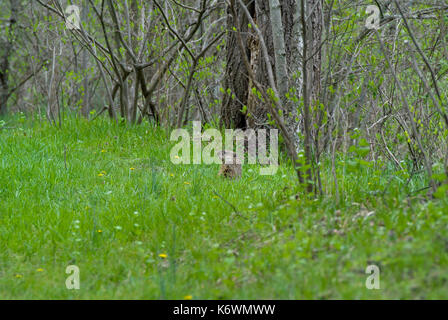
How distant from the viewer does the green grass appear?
3061 millimetres

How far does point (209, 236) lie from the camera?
13.0 ft

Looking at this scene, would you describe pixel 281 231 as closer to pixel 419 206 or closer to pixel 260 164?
pixel 419 206

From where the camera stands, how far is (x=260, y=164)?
6148 millimetres

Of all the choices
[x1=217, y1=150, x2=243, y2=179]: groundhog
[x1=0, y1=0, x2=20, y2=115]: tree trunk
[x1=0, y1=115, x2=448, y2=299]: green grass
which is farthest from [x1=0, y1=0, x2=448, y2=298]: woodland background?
[x1=0, y1=0, x2=20, y2=115]: tree trunk

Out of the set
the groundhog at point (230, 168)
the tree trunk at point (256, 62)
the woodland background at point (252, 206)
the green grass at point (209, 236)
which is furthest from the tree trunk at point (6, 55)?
the groundhog at point (230, 168)

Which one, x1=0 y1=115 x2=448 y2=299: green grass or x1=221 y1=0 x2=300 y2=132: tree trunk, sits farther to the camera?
x1=221 y1=0 x2=300 y2=132: tree trunk

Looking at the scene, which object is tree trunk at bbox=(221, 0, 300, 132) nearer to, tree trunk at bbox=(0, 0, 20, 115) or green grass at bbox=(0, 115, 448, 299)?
green grass at bbox=(0, 115, 448, 299)

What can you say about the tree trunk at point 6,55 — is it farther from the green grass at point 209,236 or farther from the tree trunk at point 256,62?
the green grass at point 209,236

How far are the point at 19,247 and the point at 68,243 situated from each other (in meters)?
0.42

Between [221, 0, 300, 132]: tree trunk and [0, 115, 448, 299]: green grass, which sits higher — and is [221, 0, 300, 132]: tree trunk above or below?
above

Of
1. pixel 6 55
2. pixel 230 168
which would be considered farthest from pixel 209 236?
pixel 6 55

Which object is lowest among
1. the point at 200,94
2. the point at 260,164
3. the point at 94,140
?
the point at 260,164

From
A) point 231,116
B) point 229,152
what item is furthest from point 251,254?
point 231,116
